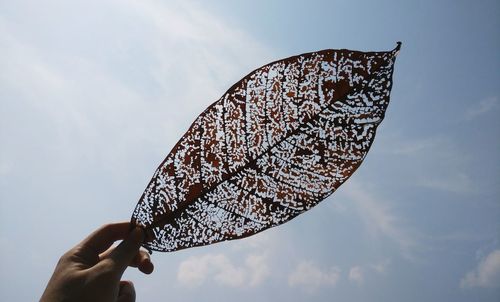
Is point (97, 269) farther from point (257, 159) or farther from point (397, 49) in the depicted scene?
point (397, 49)

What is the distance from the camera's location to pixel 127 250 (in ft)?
5.16

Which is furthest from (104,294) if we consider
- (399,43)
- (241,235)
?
(399,43)

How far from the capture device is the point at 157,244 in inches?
70.8

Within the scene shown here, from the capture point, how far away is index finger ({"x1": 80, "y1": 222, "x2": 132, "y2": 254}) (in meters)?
1.71

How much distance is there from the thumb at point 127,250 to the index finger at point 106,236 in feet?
→ 0.42

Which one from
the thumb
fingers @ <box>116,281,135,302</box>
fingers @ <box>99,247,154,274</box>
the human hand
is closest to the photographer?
the human hand

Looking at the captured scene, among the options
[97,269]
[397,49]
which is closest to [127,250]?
[97,269]

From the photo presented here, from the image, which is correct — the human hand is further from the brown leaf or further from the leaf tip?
the leaf tip

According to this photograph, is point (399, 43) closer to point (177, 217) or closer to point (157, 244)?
point (177, 217)

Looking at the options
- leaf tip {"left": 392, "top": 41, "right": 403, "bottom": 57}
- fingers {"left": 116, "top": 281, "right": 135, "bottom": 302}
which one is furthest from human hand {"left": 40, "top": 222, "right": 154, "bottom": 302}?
leaf tip {"left": 392, "top": 41, "right": 403, "bottom": 57}

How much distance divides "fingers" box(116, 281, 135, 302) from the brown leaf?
22cm

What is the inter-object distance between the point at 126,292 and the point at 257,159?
972 mm

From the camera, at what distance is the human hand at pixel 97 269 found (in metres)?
1.37

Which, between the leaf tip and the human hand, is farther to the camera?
the leaf tip
